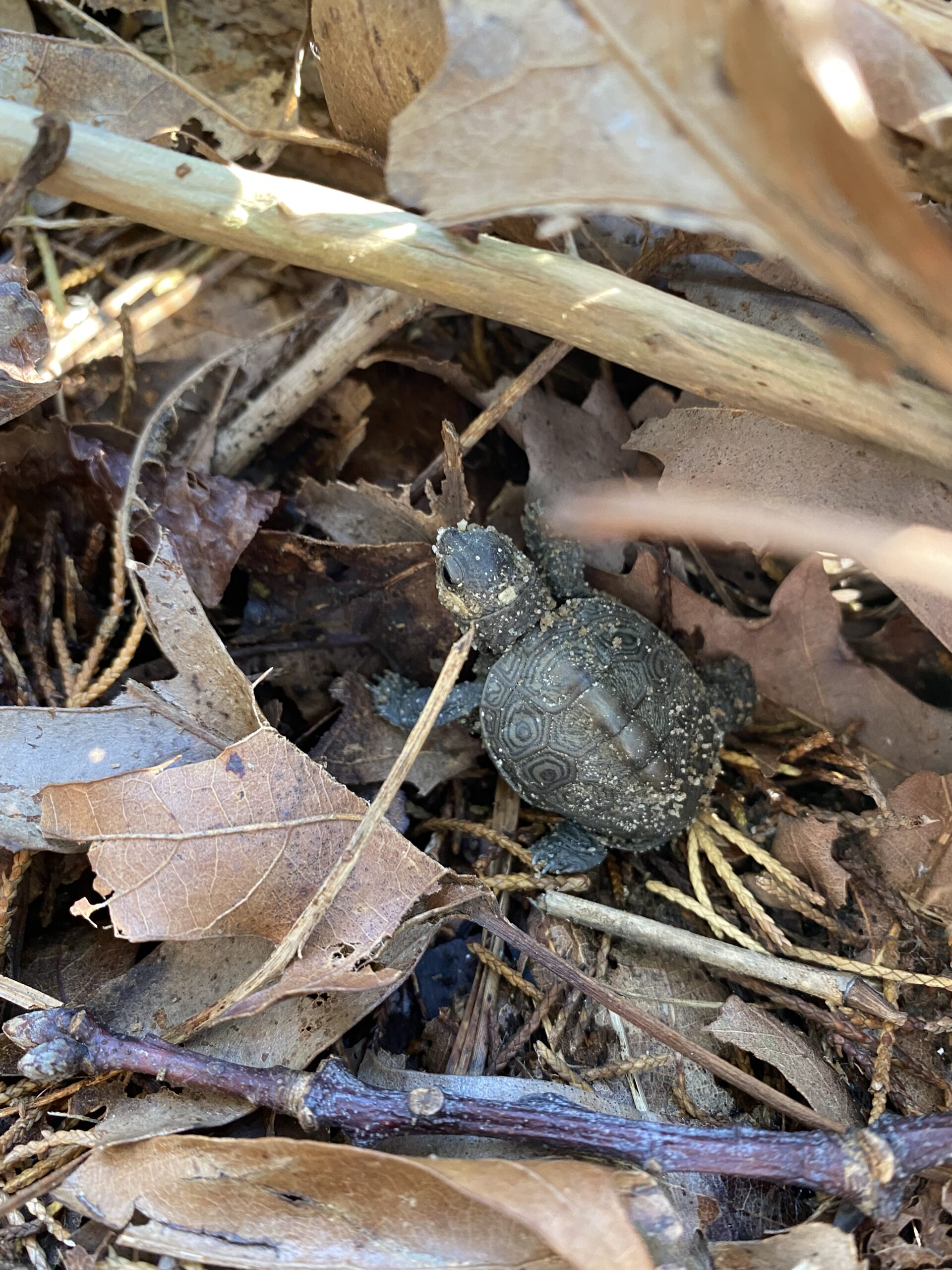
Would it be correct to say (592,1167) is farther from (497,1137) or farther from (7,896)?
(7,896)

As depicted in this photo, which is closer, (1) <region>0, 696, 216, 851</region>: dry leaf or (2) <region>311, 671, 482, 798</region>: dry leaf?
(1) <region>0, 696, 216, 851</region>: dry leaf

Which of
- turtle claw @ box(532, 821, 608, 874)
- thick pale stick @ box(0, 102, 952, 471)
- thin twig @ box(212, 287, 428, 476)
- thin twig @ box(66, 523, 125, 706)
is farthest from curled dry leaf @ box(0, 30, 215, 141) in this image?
turtle claw @ box(532, 821, 608, 874)

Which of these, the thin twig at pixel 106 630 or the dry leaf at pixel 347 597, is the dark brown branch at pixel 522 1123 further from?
the dry leaf at pixel 347 597

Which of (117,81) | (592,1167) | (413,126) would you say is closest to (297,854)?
(592,1167)

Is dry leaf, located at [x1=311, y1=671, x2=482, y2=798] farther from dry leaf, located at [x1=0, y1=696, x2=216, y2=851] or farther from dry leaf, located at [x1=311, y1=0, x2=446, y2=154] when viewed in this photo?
dry leaf, located at [x1=311, y1=0, x2=446, y2=154]

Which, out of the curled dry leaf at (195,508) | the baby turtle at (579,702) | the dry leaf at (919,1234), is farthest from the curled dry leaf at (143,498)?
the dry leaf at (919,1234)

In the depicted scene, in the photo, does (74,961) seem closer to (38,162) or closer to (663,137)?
(38,162)
